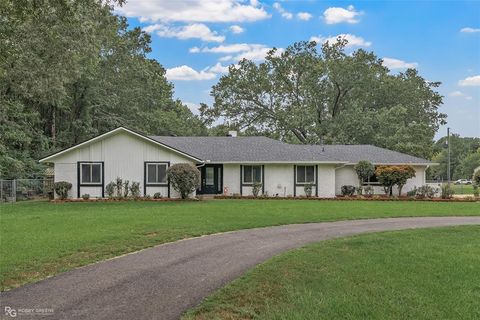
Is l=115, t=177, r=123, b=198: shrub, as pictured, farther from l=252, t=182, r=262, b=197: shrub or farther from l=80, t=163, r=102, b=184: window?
l=252, t=182, r=262, b=197: shrub

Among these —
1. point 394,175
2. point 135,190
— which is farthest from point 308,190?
point 135,190

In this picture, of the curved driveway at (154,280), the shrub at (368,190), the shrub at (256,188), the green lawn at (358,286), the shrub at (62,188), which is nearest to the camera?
the green lawn at (358,286)

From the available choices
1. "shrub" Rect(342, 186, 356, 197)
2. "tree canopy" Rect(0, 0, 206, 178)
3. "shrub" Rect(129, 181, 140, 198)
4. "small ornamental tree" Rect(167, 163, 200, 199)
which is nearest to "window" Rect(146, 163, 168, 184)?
"shrub" Rect(129, 181, 140, 198)

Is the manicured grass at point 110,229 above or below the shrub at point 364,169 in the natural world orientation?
below

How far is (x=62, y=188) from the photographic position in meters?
22.5

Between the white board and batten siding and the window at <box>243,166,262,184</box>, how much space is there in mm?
4269

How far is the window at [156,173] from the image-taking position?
23.2 meters

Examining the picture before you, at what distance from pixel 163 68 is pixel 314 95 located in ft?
57.9

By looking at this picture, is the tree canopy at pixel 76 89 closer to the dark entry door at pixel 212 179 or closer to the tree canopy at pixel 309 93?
the tree canopy at pixel 309 93

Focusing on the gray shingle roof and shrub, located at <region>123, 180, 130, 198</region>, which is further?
the gray shingle roof

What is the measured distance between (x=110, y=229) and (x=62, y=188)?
1255cm

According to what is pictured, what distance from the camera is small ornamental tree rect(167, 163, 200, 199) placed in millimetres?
21906

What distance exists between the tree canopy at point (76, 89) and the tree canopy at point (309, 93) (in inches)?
244

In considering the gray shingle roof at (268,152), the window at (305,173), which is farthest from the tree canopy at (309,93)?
the window at (305,173)
